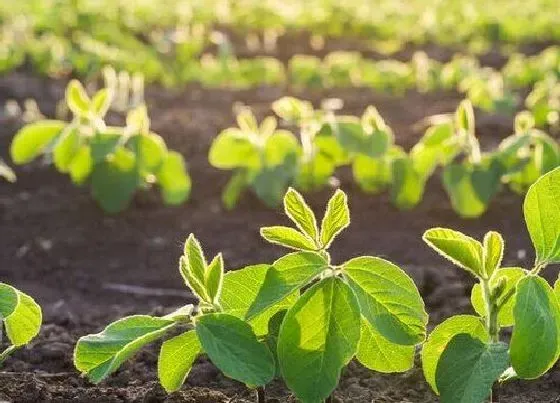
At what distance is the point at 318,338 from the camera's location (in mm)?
2059

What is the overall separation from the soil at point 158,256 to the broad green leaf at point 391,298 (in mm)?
438

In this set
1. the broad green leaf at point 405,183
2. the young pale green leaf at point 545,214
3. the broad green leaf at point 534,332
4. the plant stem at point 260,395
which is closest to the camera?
the broad green leaf at point 534,332

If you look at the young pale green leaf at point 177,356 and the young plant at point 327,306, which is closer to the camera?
the young plant at point 327,306

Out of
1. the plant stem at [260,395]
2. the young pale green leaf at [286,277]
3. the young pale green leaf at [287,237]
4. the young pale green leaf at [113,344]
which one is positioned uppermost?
the young pale green leaf at [287,237]

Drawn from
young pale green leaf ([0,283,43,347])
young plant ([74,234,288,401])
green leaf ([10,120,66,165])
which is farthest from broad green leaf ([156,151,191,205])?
young plant ([74,234,288,401])

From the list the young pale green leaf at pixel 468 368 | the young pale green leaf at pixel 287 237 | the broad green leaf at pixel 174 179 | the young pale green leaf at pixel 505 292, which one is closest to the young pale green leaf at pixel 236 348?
the young pale green leaf at pixel 287 237

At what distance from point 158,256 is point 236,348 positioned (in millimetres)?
2303

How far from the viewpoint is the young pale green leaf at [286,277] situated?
205cm

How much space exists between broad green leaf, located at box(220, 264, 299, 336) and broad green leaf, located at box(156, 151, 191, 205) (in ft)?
7.86

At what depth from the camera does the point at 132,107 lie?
618 cm

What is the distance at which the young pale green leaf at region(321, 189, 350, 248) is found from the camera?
6.89ft

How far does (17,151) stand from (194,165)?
1426 mm

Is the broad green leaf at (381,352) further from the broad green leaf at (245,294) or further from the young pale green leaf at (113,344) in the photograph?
the young pale green leaf at (113,344)

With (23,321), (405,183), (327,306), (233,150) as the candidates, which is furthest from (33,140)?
(327,306)
